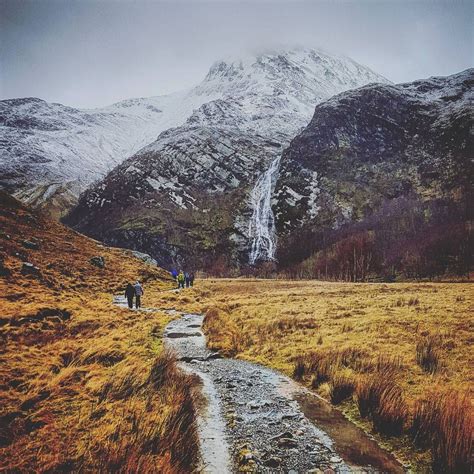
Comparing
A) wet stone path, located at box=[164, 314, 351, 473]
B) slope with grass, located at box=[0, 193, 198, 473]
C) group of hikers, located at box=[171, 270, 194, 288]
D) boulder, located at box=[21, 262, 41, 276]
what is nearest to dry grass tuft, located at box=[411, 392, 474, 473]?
wet stone path, located at box=[164, 314, 351, 473]

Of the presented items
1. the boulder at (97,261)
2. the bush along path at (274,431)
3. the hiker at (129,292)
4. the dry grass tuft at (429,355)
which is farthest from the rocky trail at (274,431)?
the boulder at (97,261)

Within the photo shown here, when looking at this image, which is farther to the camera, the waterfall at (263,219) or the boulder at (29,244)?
the waterfall at (263,219)

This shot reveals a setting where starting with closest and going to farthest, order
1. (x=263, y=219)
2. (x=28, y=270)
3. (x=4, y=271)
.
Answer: (x=4, y=271)
(x=28, y=270)
(x=263, y=219)

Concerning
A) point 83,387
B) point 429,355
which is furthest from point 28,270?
point 429,355

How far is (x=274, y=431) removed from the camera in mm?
6816

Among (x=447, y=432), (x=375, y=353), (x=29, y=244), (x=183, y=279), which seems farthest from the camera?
(x=183, y=279)

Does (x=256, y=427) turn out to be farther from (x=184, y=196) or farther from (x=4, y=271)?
(x=184, y=196)

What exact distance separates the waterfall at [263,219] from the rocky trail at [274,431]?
295ft

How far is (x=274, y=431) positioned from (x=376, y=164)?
125313 mm

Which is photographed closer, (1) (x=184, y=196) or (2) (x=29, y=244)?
(2) (x=29, y=244)

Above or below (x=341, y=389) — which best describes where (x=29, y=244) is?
above

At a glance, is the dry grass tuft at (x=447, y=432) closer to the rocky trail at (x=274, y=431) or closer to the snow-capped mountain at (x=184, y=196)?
the rocky trail at (x=274, y=431)

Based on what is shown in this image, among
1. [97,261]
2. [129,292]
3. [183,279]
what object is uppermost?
[97,261]

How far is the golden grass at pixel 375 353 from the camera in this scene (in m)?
6.80
